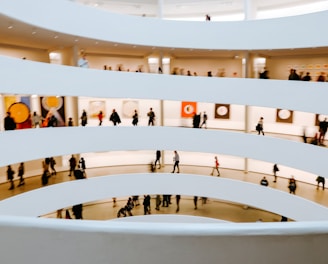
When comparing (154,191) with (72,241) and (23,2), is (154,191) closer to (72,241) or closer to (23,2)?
(23,2)

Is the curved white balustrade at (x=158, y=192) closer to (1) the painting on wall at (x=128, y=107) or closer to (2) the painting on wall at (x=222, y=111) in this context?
(1) the painting on wall at (x=128, y=107)

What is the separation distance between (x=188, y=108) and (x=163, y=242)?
2414 cm

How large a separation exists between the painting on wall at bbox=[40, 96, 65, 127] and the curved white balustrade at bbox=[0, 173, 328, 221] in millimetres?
5645

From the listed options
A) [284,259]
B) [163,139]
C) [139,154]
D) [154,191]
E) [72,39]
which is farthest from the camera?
[139,154]

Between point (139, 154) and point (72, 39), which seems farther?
point (139, 154)

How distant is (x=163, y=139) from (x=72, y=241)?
17190 millimetres

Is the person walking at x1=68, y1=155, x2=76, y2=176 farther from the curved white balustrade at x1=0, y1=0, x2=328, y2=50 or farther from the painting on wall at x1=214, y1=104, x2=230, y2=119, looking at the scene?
the painting on wall at x1=214, y1=104, x2=230, y2=119

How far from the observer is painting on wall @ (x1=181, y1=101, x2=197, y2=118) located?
85.0 ft

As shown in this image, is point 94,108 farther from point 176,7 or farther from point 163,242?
point 163,242

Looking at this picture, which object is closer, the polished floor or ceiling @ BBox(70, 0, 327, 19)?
the polished floor

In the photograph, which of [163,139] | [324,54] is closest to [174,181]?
[163,139]

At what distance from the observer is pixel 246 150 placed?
18.3 metres

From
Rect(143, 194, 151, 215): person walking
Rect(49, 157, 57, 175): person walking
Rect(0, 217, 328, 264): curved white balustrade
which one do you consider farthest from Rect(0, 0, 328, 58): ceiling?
Rect(0, 217, 328, 264): curved white balustrade

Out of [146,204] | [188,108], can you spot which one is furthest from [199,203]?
[188,108]
